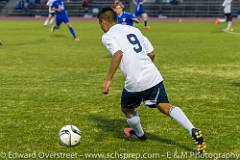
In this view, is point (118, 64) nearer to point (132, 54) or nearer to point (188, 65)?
point (132, 54)

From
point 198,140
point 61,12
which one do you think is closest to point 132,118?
point 198,140

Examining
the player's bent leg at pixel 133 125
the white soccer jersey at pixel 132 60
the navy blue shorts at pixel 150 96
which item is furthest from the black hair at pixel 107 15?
the player's bent leg at pixel 133 125

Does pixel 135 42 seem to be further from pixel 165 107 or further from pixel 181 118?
pixel 181 118

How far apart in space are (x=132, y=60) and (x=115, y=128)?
1791mm

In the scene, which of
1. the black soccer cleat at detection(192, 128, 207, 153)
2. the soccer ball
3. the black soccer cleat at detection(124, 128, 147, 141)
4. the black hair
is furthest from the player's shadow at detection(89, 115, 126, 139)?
the black hair

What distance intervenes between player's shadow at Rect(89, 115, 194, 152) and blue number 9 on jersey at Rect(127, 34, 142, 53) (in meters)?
1.47

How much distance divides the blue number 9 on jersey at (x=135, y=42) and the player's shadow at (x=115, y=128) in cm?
147

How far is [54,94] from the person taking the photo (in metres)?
10.5

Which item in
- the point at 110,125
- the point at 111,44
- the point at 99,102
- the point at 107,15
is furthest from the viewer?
the point at 99,102

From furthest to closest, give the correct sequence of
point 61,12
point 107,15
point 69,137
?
1. point 61,12
2. point 69,137
3. point 107,15

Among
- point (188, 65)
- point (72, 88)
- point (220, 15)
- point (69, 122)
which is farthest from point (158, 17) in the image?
point (69, 122)

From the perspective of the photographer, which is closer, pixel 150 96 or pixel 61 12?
pixel 150 96

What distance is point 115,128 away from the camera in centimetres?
766

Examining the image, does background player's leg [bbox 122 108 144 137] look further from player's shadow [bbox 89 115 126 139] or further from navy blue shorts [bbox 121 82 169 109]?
player's shadow [bbox 89 115 126 139]
